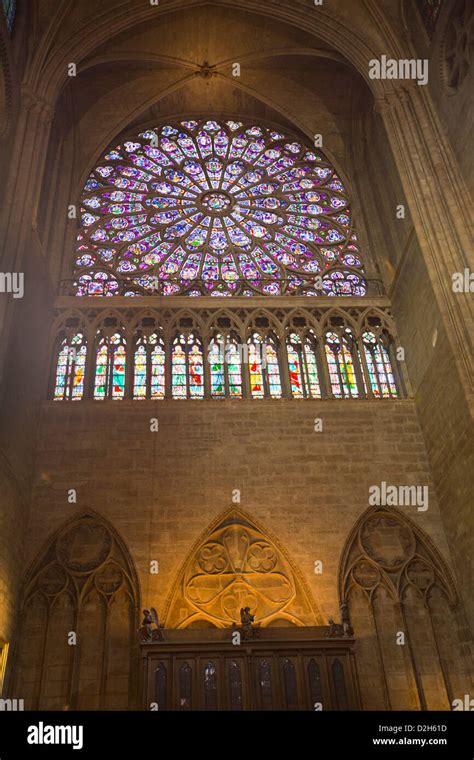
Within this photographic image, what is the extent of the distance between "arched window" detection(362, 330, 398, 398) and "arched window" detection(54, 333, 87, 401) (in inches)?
190

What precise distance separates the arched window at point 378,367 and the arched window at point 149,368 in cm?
350

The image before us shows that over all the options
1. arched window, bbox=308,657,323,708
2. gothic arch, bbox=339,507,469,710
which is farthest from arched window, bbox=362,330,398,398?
arched window, bbox=308,657,323,708

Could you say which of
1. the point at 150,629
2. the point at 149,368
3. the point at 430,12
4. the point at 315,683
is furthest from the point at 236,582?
the point at 430,12

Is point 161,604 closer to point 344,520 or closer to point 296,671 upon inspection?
point 296,671

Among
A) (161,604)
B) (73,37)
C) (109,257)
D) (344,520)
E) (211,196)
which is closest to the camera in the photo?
(161,604)

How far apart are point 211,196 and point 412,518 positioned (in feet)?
26.6

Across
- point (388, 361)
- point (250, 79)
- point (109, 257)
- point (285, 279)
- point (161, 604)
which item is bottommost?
point (161, 604)

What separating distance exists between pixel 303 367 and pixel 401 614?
4224 mm

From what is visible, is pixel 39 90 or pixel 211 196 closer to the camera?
pixel 39 90

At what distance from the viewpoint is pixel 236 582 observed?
889cm

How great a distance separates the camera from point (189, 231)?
1320 cm

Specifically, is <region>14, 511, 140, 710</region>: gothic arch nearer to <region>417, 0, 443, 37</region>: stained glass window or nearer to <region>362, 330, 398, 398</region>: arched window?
<region>362, 330, 398, 398</region>: arched window

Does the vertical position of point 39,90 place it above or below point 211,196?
below
